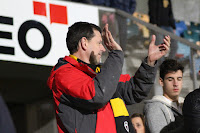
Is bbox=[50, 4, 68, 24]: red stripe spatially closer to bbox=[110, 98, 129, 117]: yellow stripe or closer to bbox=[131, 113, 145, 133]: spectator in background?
bbox=[131, 113, 145, 133]: spectator in background

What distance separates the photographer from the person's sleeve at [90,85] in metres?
2.55

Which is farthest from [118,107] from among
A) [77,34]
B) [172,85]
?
[172,85]

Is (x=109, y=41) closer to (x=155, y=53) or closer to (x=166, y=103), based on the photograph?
(x=155, y=53)

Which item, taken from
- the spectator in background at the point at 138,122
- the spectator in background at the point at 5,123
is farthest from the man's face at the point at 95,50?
the spectator in background at the point at 138,122

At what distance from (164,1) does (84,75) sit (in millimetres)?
6400

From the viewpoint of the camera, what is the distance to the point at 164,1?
8.78m

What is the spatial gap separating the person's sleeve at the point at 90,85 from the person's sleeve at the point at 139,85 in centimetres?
31

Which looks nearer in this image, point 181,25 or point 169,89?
point 169,89

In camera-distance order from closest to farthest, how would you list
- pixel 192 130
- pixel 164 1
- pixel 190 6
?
pixel 192 130 → pixel 164 1 → pixel 190 6

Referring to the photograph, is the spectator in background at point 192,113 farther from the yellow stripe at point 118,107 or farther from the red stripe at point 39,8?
the red stripe at point 39,8

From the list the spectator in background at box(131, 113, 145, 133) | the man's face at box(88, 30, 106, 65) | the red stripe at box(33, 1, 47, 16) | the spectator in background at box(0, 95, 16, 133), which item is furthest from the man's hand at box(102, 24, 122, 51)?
the red stripe at box(33, 1, 47, 16)

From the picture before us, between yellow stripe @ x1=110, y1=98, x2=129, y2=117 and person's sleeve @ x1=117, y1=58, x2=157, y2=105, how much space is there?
0.18m

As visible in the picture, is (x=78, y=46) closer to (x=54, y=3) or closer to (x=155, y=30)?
(x=155, y=30)

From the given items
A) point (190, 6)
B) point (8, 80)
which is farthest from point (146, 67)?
point (190, 6)
